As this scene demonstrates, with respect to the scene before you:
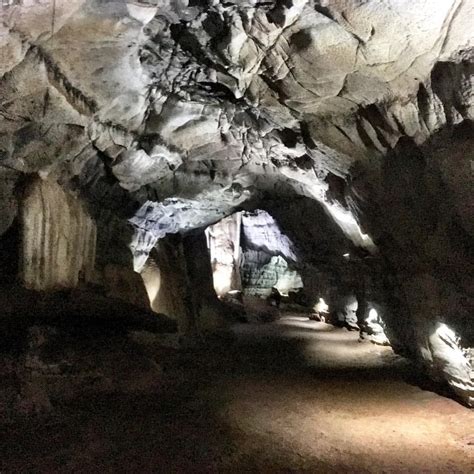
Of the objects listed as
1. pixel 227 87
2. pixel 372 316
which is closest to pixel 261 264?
pixel 372 316

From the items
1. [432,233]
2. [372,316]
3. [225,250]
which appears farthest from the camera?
[225,250]

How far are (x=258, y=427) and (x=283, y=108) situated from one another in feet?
14.7

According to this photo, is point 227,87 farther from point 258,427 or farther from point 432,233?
point 258,427

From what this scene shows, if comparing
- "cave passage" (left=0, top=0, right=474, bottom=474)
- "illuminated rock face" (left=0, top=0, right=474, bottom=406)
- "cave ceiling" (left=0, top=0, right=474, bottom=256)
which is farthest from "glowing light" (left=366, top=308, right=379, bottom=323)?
"cave ceiling" (left=0, top=0, right=474, bottom=256)

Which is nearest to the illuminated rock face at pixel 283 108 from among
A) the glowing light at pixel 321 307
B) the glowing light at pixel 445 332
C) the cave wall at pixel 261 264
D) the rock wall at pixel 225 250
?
the glowing light at pixel 445 332

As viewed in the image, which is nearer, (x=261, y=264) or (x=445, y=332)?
(x=445, y=332)

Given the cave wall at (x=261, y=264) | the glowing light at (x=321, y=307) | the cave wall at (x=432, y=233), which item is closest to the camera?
the cave wall at (x=432, y=233)

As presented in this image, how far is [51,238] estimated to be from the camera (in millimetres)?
7527

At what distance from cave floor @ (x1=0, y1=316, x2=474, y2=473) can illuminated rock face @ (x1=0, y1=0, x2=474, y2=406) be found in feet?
4.01

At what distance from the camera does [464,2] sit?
152 inches

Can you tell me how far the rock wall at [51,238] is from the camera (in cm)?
722

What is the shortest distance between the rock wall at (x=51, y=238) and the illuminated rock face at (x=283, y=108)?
18.0 inches

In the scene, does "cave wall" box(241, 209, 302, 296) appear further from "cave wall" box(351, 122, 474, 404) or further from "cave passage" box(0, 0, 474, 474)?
"cave wall" box(351, 122, 474, 404)

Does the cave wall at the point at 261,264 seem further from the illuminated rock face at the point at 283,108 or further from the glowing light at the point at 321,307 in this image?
the illuminated rock face at the point at 283,108
